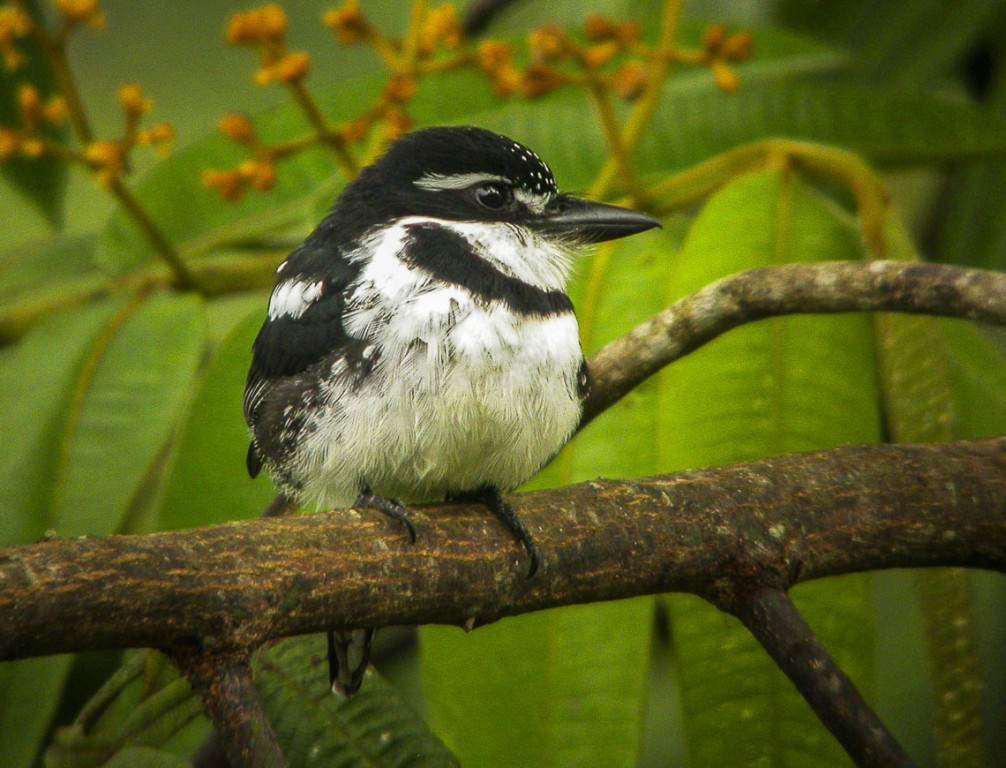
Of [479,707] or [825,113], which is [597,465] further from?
[825,113]

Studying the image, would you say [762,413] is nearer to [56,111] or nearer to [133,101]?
[133,101]

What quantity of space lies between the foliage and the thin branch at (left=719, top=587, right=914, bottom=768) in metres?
0.21

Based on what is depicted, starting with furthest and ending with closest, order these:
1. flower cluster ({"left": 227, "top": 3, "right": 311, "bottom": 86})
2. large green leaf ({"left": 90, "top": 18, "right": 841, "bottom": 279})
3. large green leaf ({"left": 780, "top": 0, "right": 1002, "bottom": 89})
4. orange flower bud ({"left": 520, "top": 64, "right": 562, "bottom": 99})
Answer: large green leaf ({"left": 780, "top": 0, "right": 1002, "bottom": 89})
large green leaf ({"left": 90, "top": 18, "right": 841, "bottom": 279})
orange flower bud ({"left": 520, "top": 64, "right": 562, "bottom": 99})
flower cluster ({"left": 227, "top": 3, "right": 311, "bottom": 86})

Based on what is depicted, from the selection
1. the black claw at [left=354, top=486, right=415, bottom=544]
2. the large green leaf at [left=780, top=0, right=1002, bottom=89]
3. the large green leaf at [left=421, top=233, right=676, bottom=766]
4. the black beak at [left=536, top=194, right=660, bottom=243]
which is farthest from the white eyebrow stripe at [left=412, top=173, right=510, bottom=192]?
the large green leaf at [left=780, top=0, right=1002, bottom=89]

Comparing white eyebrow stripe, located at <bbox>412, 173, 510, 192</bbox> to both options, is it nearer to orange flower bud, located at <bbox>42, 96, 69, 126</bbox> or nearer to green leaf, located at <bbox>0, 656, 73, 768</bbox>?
orange flower bud, located at <bbox>42, 96, 69, 126</bbox>

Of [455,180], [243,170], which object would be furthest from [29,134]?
[455,180]

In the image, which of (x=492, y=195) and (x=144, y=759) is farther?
(x=492, y=195)

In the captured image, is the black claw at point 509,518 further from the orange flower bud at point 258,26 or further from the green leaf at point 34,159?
the green leaf at point 34,159

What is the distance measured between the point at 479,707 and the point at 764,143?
123cm

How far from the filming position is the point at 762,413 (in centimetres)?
213

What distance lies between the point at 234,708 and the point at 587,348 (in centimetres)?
109

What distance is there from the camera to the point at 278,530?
160cm

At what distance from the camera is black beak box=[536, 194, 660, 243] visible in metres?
2.25

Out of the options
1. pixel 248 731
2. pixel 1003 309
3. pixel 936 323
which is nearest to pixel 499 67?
pixel 936 323
